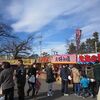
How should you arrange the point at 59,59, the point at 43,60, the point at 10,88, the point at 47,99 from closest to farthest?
the point at 10,88 → the point at 47,99 → the point at 59,59 → the point at 43,60

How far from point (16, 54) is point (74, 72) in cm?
6685

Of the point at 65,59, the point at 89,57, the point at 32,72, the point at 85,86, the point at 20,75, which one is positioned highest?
the point at 65,59

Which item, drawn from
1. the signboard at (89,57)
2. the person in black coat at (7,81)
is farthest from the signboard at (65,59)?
the person in black coat at (7,81)

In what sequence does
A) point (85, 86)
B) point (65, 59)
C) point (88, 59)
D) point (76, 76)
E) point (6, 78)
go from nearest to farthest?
point (6, 78) → point (85, 86) → point (76, 76) → point (88, 59) → point (65, 59)

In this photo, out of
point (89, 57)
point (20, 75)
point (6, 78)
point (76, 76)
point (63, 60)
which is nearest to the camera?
point (6, 78)

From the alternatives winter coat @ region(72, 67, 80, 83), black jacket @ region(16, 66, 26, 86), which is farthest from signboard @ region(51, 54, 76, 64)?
black jacket @ region(16, 66, 26, 86)

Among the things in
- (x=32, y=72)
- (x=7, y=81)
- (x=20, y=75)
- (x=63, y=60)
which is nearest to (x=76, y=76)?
(x=32, y=72)

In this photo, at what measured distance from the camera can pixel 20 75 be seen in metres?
13.2

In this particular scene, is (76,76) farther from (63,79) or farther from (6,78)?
(6,78)

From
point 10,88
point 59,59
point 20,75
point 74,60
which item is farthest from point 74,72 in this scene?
point 59,59

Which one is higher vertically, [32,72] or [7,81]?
[32,72]

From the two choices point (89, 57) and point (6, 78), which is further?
point (89, 57)

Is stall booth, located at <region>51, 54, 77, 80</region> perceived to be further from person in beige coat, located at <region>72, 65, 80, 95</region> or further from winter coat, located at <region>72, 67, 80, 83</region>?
winter coat, located at <region>72, 67, 80, 83</region>

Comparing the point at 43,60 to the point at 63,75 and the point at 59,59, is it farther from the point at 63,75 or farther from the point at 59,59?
the point at 63,75
